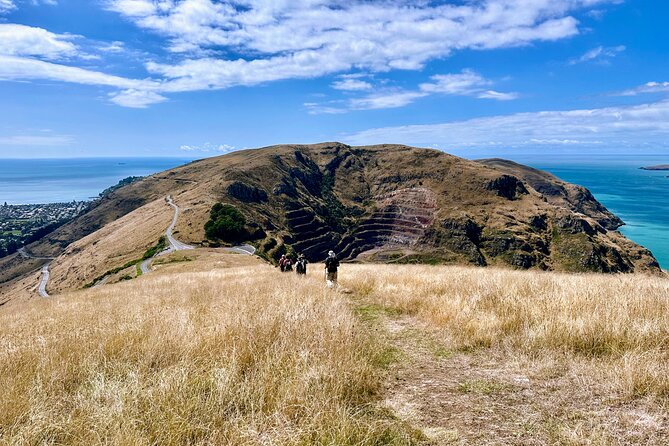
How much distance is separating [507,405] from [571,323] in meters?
2.54

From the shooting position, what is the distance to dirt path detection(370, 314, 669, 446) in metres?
3.36

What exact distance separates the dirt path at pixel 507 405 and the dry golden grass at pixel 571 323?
0.35 m

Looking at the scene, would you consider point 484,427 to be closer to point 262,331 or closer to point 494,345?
point 494,345

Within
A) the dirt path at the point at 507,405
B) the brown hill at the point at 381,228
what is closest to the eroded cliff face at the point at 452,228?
the brown hill at the point at 381,228

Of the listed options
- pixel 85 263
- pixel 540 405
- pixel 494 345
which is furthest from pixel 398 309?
pixel 85 263

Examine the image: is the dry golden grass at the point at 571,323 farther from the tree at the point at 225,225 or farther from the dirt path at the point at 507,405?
the tree at the point at 225,225

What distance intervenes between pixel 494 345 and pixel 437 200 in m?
193

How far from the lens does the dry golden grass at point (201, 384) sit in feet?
11.0

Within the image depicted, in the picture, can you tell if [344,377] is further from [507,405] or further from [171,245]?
[171,245]

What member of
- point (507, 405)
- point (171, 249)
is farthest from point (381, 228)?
point (507, 405)

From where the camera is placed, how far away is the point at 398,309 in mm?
8938

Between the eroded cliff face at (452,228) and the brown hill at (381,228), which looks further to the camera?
the eroded cliff face at (452,228)

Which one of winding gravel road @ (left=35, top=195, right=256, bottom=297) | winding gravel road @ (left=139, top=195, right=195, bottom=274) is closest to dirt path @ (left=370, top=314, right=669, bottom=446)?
winding gravel road @ (left=35, top=195, right=256, bottom=297)

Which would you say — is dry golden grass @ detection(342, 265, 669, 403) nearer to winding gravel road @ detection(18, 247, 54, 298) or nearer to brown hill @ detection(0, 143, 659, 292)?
brown hill @ detection(0, 143, 659, 292)
